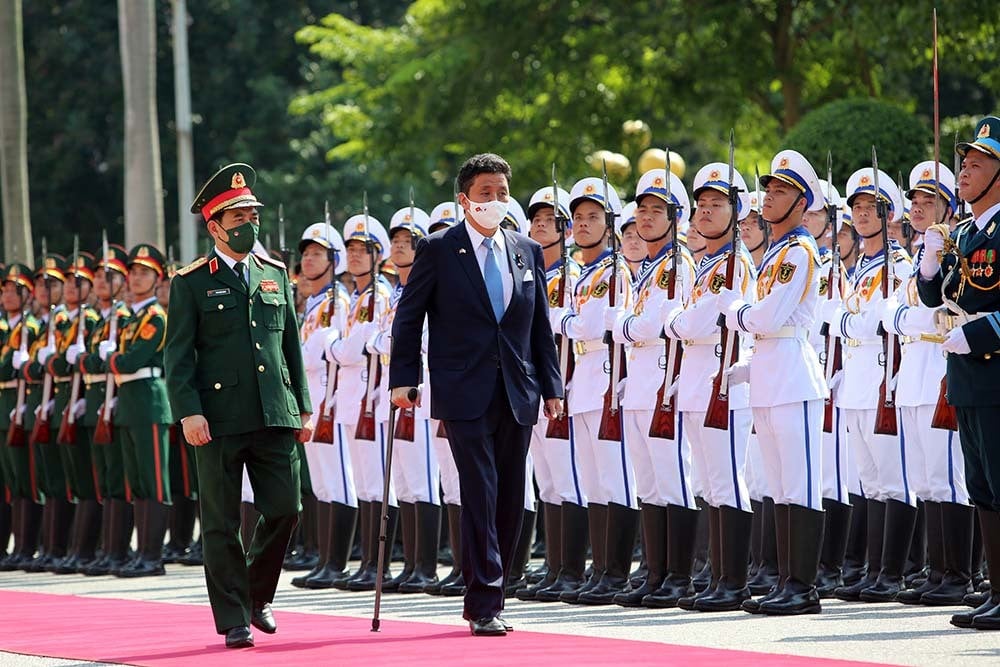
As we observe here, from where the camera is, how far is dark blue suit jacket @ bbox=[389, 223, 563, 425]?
8727 millimetres

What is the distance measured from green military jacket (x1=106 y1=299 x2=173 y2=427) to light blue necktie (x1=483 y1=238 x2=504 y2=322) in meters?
5.51

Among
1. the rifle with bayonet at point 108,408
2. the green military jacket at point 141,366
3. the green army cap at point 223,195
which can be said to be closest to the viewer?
the green army cap at point 223,195

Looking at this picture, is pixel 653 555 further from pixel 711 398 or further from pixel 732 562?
pixel 711 398

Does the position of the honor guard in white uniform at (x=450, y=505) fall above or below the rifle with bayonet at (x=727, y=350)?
below

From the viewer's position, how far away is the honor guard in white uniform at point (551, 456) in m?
10.9

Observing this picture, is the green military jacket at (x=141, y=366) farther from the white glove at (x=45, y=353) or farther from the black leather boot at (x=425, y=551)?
the black leather boot at (x=425, y=551)

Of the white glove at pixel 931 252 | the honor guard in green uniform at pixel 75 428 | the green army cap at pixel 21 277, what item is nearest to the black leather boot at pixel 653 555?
the white glove at pixel 931 252

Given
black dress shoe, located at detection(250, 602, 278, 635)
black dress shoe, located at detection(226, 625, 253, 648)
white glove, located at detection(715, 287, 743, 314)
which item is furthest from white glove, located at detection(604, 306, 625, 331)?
black dress shoe, located at detection(226, 625, 253, 648)

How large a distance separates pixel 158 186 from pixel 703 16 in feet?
22.7

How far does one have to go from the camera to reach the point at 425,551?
11.8 m

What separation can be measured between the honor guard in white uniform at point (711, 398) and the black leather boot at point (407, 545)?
2.43 m

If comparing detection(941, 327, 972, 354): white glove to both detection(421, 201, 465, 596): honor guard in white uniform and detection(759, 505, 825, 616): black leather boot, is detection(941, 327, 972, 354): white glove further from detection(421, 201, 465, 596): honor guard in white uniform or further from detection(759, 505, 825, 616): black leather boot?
detection(421, 201, 465, 596): honor guard in white uniform

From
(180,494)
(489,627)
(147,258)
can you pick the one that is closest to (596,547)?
(489,627)

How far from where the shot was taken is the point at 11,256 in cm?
2309
